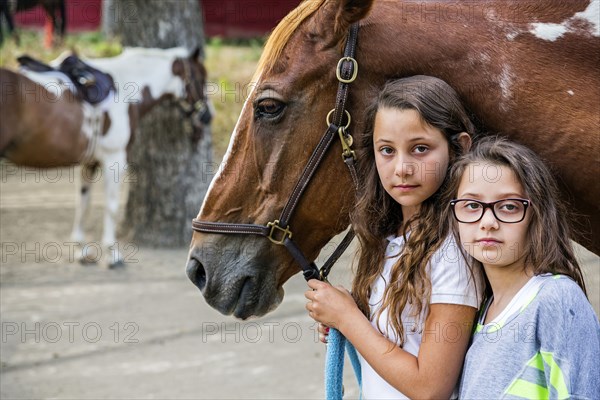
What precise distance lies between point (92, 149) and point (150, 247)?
1.29 meters

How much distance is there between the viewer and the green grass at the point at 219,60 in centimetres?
1148

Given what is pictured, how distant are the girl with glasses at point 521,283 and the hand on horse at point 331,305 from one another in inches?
13.2

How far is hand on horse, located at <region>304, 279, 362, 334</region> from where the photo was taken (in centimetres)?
201

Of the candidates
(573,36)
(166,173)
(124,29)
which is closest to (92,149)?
(166,173)

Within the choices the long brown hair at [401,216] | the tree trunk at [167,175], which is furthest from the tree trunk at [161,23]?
the long brown hair at [401,216]

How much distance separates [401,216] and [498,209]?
0.37 metres

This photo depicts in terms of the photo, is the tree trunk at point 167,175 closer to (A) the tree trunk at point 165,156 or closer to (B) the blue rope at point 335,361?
(A) the tree trunk at point 165,156

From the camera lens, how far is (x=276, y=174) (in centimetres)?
221

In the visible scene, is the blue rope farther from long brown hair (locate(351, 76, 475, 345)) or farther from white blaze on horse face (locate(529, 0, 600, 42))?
white blaze on horse face (locate(529, 0, 600, 42))

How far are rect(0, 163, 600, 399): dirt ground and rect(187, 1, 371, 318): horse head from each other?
1.30 m

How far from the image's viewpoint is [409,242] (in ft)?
6.51

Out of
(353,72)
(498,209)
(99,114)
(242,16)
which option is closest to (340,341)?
(498,209)

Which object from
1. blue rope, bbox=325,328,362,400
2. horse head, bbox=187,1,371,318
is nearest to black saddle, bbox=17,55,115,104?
horse head, bbox=187,1,371,318

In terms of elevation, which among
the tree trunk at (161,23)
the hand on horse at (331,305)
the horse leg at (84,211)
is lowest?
the horse leg at (84,211)
